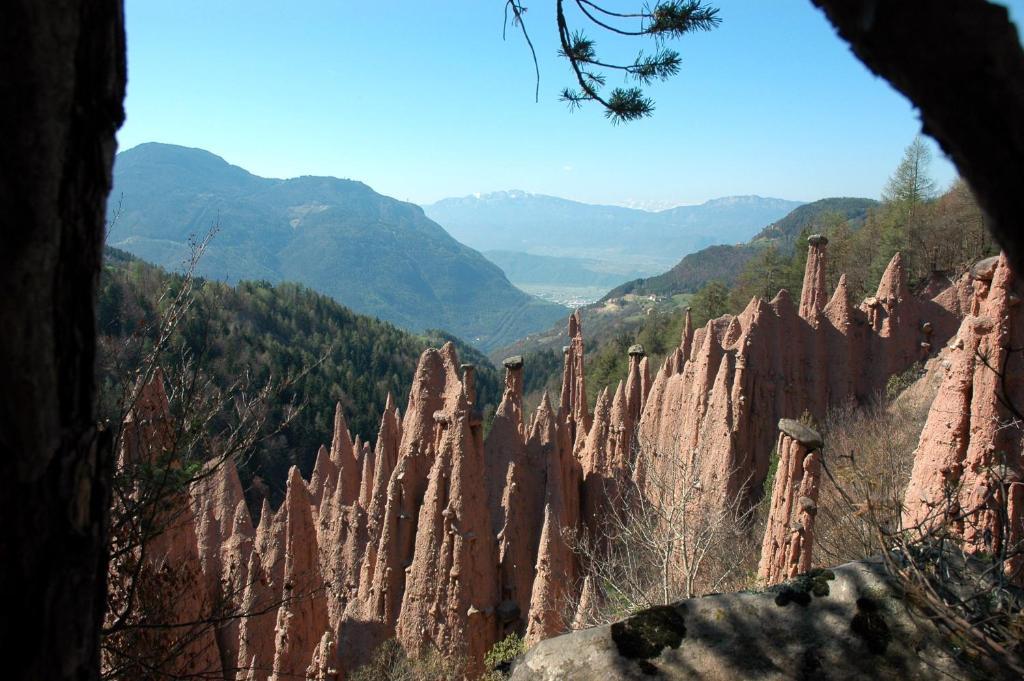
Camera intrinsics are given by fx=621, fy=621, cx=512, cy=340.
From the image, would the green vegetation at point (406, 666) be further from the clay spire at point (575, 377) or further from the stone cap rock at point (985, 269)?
the clay spire at point (575, 377)

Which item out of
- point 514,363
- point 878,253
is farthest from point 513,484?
point 878,253

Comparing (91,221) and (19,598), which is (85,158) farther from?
(19,598)

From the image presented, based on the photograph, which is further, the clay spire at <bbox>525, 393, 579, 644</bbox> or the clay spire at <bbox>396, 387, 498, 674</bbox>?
the clay spire at <bbox>525, 393, 579, 644</bbox>

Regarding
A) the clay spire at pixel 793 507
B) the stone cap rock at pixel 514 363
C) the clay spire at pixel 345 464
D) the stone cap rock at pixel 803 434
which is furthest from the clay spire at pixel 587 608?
the clay spire at pixel 345 464

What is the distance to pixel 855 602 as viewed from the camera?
3.42 metres

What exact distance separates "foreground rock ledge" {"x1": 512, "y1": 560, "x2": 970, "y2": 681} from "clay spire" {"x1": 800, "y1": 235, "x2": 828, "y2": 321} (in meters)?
18.6

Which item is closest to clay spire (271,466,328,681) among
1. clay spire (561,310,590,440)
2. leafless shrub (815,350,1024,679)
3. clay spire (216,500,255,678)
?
clay spire (216,500,255,678)

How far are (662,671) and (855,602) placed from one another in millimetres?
1172

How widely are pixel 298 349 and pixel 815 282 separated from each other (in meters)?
55.7

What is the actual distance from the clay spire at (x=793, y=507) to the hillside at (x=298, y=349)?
31.4m

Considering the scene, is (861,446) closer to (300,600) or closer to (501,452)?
(501,452)

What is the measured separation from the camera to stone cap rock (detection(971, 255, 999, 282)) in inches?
400

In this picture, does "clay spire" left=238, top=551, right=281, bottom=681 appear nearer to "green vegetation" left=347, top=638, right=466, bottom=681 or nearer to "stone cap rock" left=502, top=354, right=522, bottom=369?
"green vegetation" left=347, top=638, right=466, bottom=681

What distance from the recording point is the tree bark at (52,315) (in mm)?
1581
